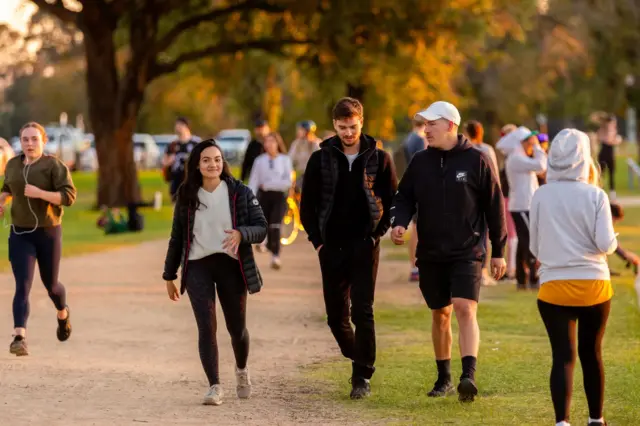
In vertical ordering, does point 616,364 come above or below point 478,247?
below

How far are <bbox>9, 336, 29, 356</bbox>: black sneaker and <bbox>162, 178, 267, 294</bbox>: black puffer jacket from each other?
2.36 meters

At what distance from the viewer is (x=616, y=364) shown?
34.8ft

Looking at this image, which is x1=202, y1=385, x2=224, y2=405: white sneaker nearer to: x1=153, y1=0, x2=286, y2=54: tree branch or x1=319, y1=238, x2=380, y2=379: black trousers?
x1=319, y1=238, x2=380, y2=379: black trousers

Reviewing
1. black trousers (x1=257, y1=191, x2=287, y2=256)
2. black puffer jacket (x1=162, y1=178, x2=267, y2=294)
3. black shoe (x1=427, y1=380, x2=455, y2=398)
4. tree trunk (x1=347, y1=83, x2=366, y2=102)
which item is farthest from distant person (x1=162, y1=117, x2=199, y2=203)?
tree trunk (x1=347, y1=83, x2=366, y2=102)

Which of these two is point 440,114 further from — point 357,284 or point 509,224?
point 509,224

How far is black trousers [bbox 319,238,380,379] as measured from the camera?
9.19 meters

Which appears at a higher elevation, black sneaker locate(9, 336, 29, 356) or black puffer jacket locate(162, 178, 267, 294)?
black puffer jacket locate(162, 178, 267, 294)

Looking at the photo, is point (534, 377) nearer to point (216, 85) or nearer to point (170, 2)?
point (170, 2)

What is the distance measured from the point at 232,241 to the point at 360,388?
1233 millimetres

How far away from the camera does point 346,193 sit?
916 centimetres

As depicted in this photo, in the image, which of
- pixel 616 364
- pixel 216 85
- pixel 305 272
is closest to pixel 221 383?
pixel 616 364

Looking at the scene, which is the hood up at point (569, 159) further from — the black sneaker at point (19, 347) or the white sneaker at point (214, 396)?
the black sneaker at point (19, 347)

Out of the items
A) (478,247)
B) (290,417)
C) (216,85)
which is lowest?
(290,417)

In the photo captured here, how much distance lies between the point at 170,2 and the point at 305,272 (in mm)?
18656
